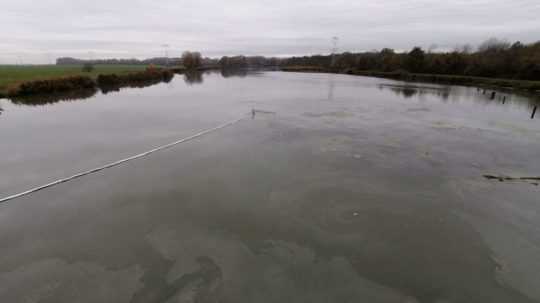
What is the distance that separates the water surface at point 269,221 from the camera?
9.73ft

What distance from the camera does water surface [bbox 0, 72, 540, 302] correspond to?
296 centimetres

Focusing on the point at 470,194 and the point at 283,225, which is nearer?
the point at 283,225

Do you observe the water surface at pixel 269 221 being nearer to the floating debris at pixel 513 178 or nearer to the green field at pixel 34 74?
the floating debris at pixel 513 178

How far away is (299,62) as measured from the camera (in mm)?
108750

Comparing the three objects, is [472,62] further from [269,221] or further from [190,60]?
[190,60]

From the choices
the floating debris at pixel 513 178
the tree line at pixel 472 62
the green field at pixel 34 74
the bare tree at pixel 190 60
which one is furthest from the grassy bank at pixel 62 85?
the tree line at pixel 472 62

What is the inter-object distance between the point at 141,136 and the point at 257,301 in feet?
25.2

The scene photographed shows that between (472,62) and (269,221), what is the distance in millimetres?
55372

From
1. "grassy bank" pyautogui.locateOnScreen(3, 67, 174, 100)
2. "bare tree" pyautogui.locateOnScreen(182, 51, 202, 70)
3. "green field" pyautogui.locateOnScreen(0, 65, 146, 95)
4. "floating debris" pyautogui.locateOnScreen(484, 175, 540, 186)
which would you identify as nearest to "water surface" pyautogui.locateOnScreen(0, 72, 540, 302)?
"floating debris" pyautogui.locateOnScreen(484, 175, 540, 186)

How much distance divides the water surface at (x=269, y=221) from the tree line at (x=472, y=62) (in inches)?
1456

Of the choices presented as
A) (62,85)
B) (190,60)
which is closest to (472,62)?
(62,85)

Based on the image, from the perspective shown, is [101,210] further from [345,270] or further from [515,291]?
[515,291]

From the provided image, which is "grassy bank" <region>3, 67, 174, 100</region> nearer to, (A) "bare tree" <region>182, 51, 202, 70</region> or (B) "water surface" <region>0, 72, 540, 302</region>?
(B) "water surface" <region>0, 72, 540, 302</region>

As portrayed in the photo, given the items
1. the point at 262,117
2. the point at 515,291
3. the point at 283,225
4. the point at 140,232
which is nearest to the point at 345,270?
the point at 283,225
